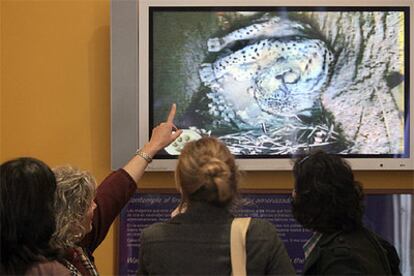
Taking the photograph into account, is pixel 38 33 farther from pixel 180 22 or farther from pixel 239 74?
pixel 239 74

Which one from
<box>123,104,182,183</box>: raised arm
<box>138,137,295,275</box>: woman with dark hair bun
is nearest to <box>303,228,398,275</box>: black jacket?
<box>138,137,295,275</box>: woman with dark hair bun

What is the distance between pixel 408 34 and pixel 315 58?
470mm

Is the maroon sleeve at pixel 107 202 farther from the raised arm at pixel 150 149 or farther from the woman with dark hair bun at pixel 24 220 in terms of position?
the woman with dark hair bun at pixel 24 220

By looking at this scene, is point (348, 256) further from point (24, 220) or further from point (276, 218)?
point (276, 218)

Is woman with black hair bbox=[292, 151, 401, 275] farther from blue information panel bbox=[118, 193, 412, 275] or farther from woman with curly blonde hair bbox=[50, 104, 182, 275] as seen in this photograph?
blue information panel bbox=[118, 193, 412, 275]

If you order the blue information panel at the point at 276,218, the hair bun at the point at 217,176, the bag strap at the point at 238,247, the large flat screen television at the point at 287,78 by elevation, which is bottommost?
the blue information panel at the point at 276,218

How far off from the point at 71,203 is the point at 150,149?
554 mm

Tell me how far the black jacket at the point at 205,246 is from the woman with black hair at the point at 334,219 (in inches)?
6.6

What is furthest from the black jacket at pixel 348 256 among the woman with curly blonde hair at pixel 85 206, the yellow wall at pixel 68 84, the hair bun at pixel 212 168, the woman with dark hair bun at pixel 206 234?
the yellow wall at pixel 68 84

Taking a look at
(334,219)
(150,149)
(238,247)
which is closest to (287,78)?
(150,149)

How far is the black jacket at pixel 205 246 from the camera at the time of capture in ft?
5.71

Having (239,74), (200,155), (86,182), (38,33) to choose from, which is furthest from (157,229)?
(38,33)

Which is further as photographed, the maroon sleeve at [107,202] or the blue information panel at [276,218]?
the blue information panel at [276,218]

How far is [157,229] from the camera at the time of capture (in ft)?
5.90
